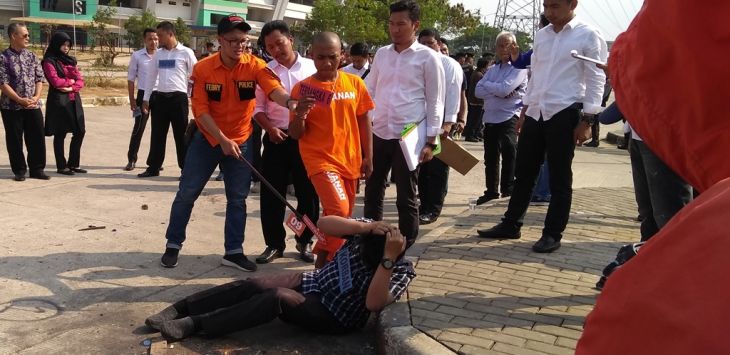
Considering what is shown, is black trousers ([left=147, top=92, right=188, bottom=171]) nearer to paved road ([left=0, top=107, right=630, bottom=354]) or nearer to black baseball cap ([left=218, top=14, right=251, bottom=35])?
paved road ([left=0, top=107, right=630, bottom=354])

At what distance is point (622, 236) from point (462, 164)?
1.58 meters

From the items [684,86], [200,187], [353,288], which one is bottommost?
[353,288]

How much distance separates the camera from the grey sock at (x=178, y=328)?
3727 mm

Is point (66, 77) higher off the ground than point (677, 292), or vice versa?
point (677, 292)

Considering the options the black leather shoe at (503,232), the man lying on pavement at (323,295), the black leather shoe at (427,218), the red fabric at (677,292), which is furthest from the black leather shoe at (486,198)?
the red fabric at (677,292)

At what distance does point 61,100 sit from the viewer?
8.40m

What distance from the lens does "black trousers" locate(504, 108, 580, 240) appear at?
512 cm

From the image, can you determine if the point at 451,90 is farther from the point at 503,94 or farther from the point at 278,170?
the point at 503,94

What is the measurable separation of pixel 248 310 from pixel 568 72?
2.91 metres

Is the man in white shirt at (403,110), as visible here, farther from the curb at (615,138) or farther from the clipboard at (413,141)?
the curb at (615,138)

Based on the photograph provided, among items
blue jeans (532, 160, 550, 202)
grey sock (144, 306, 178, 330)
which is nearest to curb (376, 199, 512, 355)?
grey sock (144, 306, 178, 330)

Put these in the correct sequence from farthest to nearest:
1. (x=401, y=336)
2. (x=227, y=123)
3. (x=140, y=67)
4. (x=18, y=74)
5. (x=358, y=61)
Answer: (x=140, y=67) < (x=358, y=61) < (x=18, y=74) < (x=227, y=123) < (x=401, y=336)

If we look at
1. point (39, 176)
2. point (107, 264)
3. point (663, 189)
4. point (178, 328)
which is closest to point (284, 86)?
point (107, 264)

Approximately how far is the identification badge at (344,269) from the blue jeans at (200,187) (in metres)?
1.33
